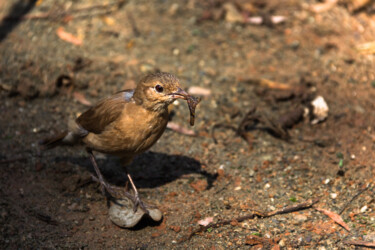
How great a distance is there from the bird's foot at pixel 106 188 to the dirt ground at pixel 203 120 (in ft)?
0.37

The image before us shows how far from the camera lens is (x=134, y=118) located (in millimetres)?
4941

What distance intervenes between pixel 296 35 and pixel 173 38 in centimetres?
221

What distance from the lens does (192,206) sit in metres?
5.38

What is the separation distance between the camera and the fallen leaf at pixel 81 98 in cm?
698

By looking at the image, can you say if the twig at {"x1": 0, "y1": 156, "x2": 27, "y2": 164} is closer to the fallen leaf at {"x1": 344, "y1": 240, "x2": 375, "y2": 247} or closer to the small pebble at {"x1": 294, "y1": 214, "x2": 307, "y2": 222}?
the small pebble at {"x1": 294, "y1": 214, "x2": 307, "y2": 222}

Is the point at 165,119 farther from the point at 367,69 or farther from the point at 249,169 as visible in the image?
the point at 367,69

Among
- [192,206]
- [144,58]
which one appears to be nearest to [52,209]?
[192,206]

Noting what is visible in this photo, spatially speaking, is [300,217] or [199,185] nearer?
[300,217]

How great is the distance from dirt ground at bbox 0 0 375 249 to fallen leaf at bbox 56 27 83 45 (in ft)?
0.10

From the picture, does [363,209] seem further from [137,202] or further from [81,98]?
[81,98]

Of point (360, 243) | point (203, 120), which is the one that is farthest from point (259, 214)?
point (203, 120)

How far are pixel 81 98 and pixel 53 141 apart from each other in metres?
1.39

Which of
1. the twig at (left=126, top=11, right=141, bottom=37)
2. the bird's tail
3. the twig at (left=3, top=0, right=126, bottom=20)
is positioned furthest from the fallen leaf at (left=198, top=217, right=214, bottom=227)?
the twig at (left=3, top=0, right=126, bottom=20)

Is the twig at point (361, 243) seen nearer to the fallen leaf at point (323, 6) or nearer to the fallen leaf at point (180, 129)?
the fallen leaf at point (180, 129)
